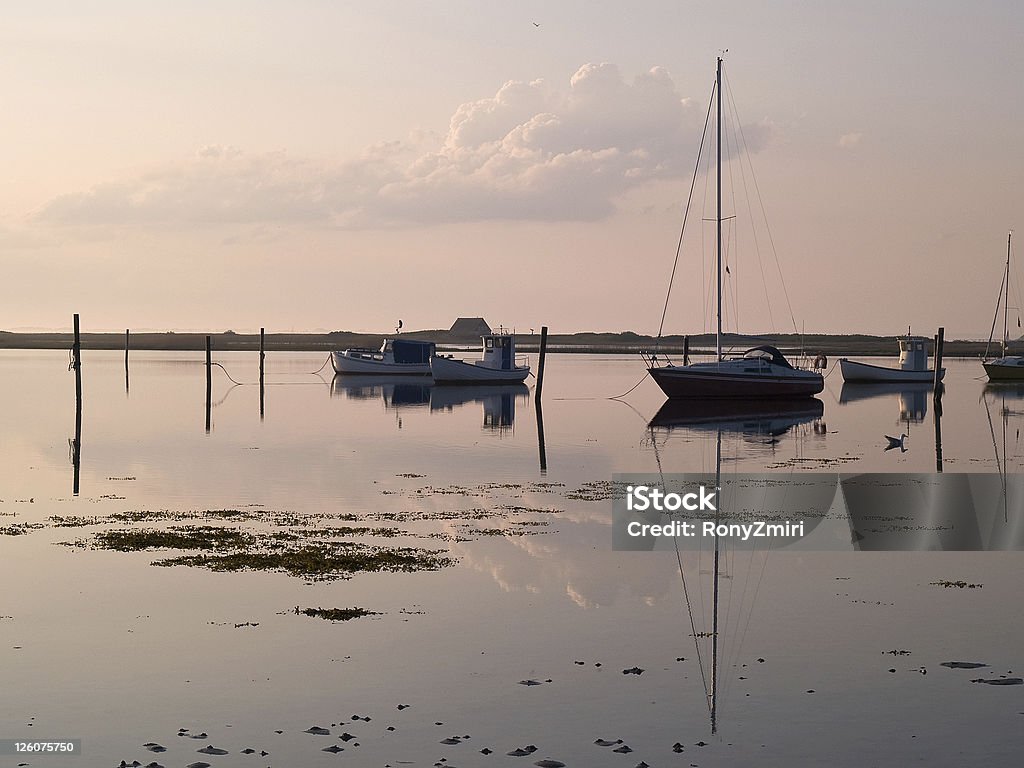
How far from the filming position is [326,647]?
1372 centimetres

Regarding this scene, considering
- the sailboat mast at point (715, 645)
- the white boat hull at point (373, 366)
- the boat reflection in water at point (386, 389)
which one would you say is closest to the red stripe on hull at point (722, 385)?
the boat reflection in water at point (386, 389)

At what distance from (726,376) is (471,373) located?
24.4 meters

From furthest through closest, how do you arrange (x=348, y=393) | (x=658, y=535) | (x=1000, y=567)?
1. (x=348, y=393)
2. (x=658, y=535)
3. (x=1000, y=567)

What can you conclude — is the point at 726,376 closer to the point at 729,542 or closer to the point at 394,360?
the point at 394,360

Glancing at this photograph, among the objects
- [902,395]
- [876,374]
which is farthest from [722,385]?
[876,374]

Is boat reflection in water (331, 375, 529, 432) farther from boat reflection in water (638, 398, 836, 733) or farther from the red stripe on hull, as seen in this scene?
boat reflection in water (638, 398, 836, 733)

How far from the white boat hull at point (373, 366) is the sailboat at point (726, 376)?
32538mm

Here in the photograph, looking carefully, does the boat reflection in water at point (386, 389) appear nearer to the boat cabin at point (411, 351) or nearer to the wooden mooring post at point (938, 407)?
the boat cabin at point (411, 351)

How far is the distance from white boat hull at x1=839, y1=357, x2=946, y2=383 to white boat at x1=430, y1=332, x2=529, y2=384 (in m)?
23.3

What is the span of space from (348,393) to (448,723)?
210ft

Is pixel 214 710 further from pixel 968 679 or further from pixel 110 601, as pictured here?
pixel 968 679

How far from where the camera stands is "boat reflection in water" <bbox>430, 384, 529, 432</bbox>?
170ft

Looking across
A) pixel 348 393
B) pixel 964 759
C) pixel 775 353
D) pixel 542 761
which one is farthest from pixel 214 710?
pixel 348 393

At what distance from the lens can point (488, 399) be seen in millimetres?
67688
